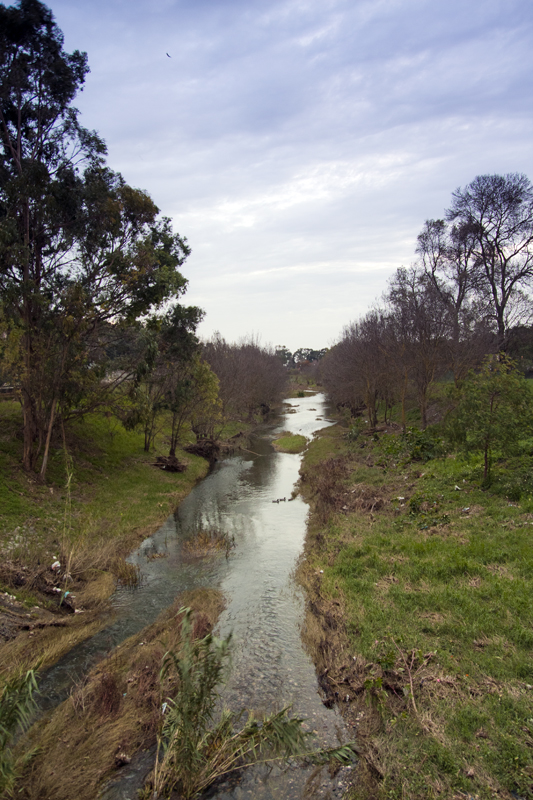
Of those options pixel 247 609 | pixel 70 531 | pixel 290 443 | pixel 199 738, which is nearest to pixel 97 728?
pixel 199 738

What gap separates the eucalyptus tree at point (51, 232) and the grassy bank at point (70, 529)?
8.50ft

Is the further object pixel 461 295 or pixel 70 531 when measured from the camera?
pixel 461 295

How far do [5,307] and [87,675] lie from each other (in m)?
15.5

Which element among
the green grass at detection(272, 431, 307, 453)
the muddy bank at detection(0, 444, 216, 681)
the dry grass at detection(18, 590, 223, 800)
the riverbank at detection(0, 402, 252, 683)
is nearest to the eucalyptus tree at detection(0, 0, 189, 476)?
the riverbank at detection(0, 402, 252, 683)

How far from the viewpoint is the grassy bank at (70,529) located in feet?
31.8

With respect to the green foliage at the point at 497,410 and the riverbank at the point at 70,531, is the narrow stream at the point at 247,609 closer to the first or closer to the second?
the riverbank at the point at 70,531

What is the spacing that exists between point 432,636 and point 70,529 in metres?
12.2

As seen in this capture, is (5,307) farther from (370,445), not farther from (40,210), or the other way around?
(370,445)

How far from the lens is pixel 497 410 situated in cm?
1381

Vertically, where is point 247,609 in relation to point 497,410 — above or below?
→ below

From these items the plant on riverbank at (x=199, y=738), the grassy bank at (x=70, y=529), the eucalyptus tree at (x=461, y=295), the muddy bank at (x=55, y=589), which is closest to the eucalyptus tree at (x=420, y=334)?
the eucalyptus tree at (x=461, y=295)

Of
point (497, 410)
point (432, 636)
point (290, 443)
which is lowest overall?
point (290, 443)

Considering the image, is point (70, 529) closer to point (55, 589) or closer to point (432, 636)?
point (55, 589)

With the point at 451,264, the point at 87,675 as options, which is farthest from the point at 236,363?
the point at 87,675
